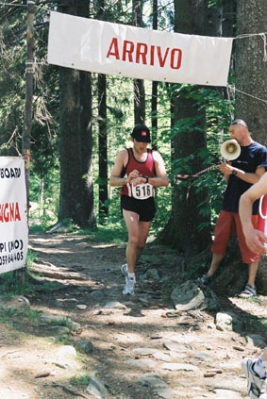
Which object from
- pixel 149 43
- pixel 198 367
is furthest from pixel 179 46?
pixel 198 367

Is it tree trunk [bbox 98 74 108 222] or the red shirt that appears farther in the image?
tree trunk [bbox 98 74 108 222]

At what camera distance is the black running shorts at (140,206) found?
7.21 m

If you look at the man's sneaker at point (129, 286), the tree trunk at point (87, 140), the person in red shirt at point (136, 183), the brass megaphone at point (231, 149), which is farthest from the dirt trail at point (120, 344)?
the tree trunk at point (87, 140)

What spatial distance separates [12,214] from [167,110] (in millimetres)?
7811

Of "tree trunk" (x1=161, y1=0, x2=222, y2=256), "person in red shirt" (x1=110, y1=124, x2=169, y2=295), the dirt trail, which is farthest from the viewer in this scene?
"tree trunk" (x1=161, y1=0, x2=222, y2=256)

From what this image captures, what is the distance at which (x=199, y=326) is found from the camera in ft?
20.7

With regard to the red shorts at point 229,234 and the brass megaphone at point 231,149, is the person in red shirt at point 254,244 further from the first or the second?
the red shorts at point 229,234

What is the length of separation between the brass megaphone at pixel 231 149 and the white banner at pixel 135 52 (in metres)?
1.04

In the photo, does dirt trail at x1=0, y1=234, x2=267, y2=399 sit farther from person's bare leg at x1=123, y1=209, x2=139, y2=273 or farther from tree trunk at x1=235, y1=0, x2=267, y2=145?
tree trunk at x1=235, y1=0, x2=267, y2=145

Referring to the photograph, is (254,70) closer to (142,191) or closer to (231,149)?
(231,149)

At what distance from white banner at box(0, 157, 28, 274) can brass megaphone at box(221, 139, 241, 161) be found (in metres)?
2.39

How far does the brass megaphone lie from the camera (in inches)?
260

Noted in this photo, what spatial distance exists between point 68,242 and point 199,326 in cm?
740

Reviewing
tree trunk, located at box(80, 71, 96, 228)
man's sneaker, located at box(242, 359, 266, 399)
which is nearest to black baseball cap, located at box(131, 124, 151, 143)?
man's sneaker, located at box(242, 359, 266, 399)
